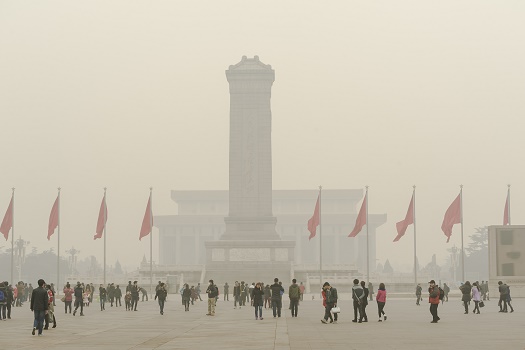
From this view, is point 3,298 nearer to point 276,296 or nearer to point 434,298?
point 276,296

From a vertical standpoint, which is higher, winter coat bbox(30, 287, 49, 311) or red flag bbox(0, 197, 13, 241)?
red flag bbox(0, 197, 13, 241)

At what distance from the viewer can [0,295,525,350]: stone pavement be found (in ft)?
81.8

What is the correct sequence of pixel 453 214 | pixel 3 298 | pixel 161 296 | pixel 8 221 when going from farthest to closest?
1. pixel 8 221
2. pixel 453 214
3. pixel 161 296
4. pixel 3 298

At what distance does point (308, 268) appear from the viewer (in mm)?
113375

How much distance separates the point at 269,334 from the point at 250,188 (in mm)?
86497

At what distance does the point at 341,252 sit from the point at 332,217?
705 centimetres

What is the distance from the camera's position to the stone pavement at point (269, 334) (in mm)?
24922

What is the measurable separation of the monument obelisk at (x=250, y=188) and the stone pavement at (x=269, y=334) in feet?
242

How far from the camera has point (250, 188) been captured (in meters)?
116

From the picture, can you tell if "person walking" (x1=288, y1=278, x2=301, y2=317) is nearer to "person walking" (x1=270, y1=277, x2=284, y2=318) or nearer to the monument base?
"person walking" (x1=270, y1=277, x2=284, y2=318)

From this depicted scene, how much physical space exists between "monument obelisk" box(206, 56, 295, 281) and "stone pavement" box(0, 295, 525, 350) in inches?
2906

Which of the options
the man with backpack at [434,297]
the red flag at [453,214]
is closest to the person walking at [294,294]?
the man with backpack at [434,297]

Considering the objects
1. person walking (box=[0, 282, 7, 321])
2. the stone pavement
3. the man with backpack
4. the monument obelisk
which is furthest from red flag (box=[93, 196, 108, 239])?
the man with backpack

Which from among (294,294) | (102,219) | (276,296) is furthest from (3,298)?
(102,219)
